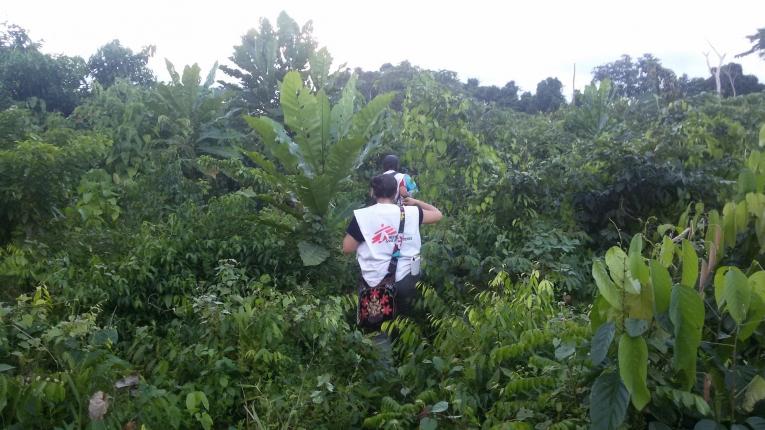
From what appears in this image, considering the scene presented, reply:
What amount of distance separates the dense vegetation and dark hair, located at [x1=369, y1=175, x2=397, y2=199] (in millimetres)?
653

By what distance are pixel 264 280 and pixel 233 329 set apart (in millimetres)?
912

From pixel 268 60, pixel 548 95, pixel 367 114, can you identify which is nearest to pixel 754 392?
pixel 367 114

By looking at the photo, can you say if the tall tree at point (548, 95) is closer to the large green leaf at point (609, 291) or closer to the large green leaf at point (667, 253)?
the large green leaf at point (667, 253)

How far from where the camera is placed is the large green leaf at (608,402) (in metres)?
1.60

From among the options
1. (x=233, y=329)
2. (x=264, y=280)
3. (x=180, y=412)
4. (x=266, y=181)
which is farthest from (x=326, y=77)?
(x=180, y=412)

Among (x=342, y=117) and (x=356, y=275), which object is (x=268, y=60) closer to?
(x=342, y=117)

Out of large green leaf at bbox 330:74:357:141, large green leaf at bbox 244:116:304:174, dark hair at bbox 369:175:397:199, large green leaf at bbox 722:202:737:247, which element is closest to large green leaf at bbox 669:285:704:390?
large green leaf at bbox 722:202:737:247

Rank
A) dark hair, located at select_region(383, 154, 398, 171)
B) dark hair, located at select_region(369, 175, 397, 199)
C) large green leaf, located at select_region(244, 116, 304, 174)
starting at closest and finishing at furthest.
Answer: dark hair, located at select_region(369, 175, 397, 199)
dark hair, located at select_region(383, 154, 398, 171)
large green leaf, located at select_region(244, 116, 304, 174)

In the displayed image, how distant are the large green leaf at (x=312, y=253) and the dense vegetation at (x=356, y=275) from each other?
3cm

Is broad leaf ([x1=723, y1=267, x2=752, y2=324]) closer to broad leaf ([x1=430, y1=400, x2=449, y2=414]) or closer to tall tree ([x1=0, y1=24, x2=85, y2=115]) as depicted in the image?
broad leaf ([x1=430, y1=400, x2=449, y2=414])

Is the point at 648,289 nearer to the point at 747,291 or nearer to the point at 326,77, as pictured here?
the point at 747,291

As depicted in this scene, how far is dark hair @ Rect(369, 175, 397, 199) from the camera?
12.1ft

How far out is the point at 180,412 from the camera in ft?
7.64

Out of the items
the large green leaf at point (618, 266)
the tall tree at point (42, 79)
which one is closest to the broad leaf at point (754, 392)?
the large green leaf at point (618, 266)
